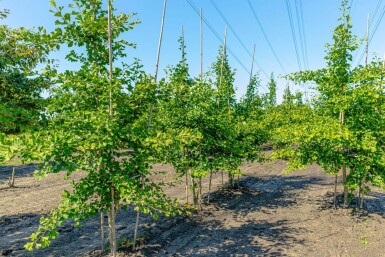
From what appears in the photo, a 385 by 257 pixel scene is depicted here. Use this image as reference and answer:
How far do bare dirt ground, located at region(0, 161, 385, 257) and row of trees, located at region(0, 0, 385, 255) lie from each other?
1.21 m

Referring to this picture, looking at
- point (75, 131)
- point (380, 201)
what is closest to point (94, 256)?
point (75, 131)

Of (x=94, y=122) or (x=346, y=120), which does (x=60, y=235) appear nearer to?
(x=94, y=122)

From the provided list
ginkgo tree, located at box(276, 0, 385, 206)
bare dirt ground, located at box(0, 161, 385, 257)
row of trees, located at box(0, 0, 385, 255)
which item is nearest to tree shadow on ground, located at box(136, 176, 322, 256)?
bare dirt ground, located at box(0, 161, 385, 257)

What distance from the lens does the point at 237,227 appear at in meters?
8.04

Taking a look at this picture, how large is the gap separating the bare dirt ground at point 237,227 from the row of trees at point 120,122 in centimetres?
121

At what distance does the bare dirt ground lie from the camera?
6598 mm

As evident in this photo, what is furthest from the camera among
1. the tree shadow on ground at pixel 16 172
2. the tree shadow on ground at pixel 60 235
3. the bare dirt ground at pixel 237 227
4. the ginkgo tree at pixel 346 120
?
the tree shadow on ground at pixel 16 172

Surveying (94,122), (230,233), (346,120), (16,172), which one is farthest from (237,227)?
(16,172)

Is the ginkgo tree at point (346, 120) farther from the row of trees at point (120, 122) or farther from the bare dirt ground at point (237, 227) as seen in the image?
the bare dirt ground at point (237, 227)

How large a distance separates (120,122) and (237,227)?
520 centimetres

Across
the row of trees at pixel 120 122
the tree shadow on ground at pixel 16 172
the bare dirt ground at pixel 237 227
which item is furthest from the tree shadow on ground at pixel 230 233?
the tree shadow on ground at pixel 16 172

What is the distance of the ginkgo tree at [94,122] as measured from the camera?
405cm

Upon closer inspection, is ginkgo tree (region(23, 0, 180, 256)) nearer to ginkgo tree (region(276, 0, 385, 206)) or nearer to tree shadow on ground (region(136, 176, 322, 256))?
tree shadow on ground (region(136, 176, 322, 256))

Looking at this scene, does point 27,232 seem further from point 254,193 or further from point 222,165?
point 254,193
